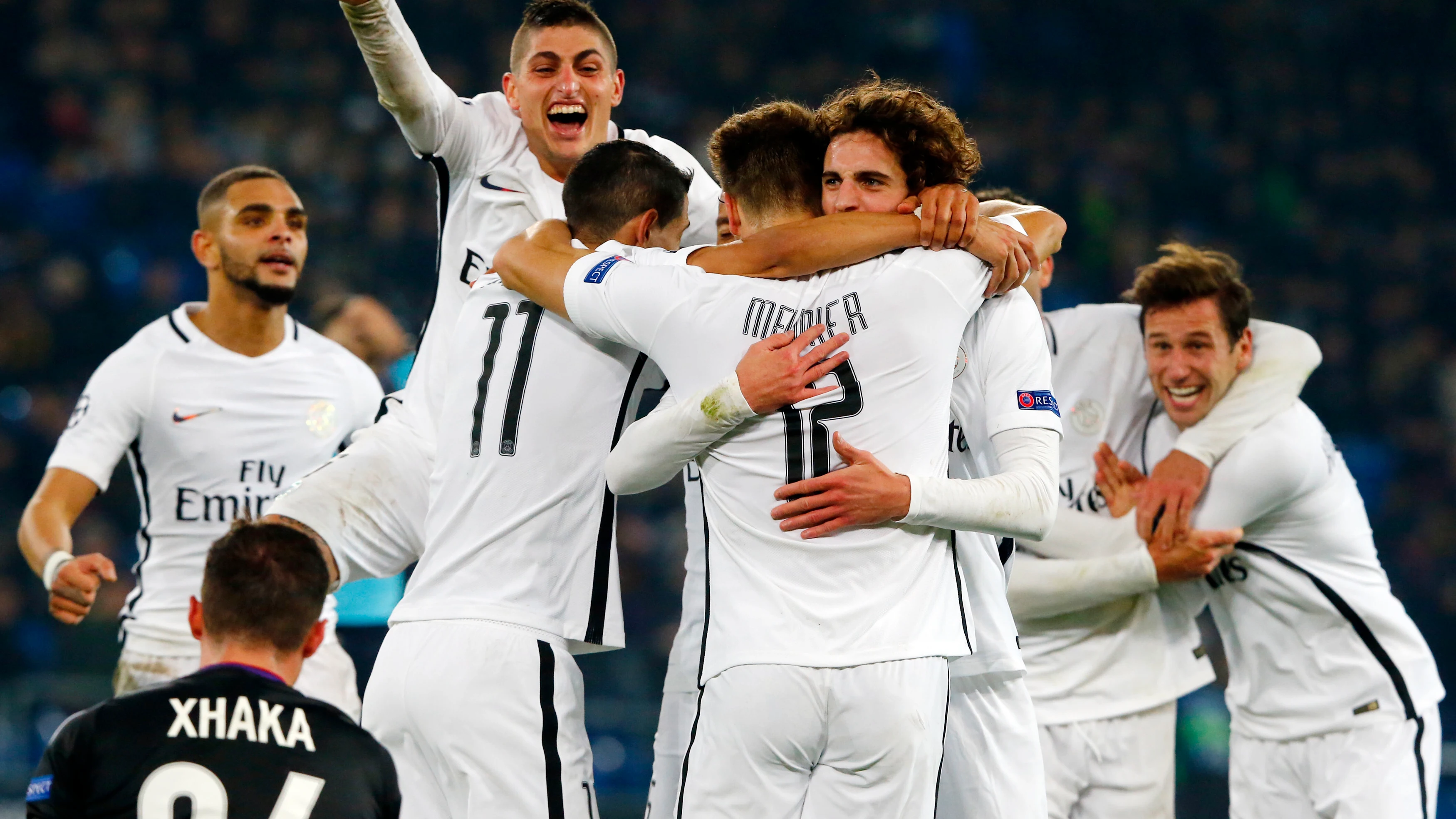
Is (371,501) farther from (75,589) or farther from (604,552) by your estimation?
(75,589)

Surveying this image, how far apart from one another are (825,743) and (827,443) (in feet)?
2.42

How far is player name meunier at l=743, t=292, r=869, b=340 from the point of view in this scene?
141 inches

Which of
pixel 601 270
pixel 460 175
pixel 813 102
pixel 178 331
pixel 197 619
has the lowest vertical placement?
pixel 197 619

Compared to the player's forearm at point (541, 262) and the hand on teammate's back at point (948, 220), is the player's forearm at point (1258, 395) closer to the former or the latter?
the hand on teammate's back at point (948, 220)

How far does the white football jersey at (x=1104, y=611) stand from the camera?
539 cm

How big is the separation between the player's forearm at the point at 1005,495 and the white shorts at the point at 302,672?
3.58 metres

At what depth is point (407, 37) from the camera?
482cm

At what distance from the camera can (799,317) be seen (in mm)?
3633

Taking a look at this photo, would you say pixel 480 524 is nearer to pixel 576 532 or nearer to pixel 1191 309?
pixel 576 532

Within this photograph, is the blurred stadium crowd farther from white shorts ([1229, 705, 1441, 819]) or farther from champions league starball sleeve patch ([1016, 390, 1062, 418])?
champions league starball sleeve patch ([1016, 390, 1062, 418])

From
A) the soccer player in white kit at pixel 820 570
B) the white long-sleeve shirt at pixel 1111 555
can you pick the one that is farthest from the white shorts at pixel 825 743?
the white long-sleeve shirt at pixel 1111 555

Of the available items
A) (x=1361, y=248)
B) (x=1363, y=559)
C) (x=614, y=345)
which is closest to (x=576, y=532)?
(x=614, y=345)

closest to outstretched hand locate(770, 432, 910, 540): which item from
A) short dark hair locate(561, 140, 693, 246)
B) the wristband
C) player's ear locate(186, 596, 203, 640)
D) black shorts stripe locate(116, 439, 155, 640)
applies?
short dark hair locate(561, 140, 693, 246)

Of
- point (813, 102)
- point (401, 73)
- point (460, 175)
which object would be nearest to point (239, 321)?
point (460, 175)
